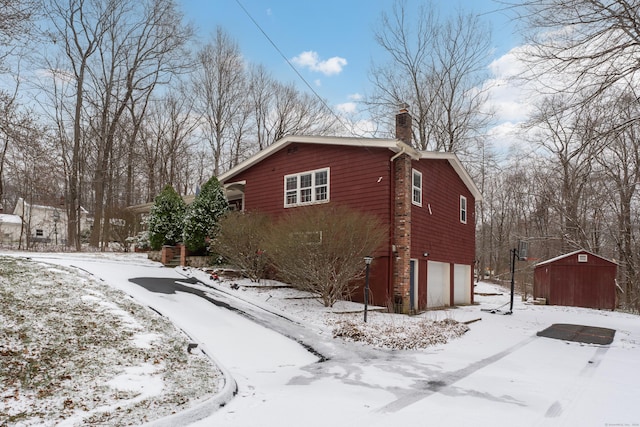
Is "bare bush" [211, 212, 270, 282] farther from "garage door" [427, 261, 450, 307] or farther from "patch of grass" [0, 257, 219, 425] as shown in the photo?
"garage door" [427, 261, 450, 307]

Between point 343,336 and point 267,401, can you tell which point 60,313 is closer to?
point 267,401

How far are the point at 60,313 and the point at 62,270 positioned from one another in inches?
169

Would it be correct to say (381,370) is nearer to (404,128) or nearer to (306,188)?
(306,188)

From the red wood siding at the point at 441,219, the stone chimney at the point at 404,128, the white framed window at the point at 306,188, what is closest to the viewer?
the stone chimney at the point at 404,128

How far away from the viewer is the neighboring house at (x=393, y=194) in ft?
41.7

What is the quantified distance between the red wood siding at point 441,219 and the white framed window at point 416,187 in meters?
0.17

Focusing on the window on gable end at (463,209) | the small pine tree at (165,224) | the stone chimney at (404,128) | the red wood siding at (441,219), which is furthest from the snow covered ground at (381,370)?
the window on gable end at (463,209)

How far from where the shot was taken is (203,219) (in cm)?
1560

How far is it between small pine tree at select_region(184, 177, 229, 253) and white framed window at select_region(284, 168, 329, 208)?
2680 millimetres

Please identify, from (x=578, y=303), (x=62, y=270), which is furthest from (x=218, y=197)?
(x=578, y=303)

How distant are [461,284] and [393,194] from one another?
7.35 metres

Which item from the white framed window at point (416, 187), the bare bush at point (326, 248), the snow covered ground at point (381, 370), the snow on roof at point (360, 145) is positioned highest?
the snow on roof at point (360, 145)

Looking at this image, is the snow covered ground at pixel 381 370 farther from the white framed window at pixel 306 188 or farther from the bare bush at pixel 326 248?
the white framed window at pixel 306 188

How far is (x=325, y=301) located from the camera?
38.1 ft
